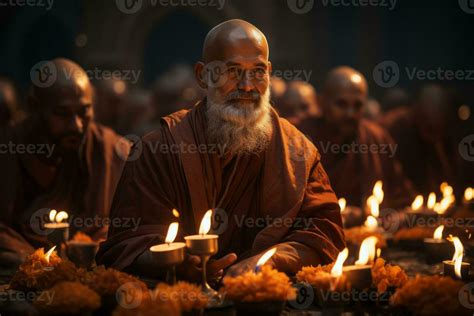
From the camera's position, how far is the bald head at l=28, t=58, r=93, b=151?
19.7ft

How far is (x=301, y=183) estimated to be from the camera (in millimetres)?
4262

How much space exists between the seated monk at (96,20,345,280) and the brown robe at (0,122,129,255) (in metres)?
1.92

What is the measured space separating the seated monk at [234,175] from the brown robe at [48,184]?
192cm

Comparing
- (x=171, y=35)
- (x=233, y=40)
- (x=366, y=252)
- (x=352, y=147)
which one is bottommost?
(x=366, y=252)

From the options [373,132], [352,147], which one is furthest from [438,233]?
[373,132]

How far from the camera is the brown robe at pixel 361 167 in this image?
7.54 m

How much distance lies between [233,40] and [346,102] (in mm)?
3879

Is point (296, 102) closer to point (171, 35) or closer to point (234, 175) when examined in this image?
point (234, 175)

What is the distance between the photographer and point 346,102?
25.8ft

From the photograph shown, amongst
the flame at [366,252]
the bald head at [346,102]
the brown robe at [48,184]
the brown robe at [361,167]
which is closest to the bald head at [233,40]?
the flame at [366,252]

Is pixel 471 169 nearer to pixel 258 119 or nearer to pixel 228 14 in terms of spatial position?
pixel 258 119

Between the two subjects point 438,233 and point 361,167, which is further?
point 361,167

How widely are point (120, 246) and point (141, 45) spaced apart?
51.1 ft

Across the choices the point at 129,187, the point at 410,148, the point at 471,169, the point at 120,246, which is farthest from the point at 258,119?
the point at 471,169
